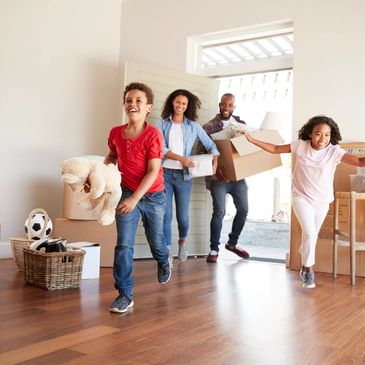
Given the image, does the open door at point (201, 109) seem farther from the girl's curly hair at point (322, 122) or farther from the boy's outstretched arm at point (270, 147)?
the girl's curly hair at point (322, 122)

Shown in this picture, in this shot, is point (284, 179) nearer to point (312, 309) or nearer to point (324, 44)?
point (324, 44)

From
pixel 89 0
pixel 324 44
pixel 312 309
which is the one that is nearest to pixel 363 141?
pixel 324 44

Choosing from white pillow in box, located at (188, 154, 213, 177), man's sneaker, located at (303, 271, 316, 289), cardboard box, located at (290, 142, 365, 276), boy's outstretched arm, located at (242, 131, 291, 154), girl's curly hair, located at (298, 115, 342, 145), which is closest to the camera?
man's sneaker, located at (303, 271, 316, 289)

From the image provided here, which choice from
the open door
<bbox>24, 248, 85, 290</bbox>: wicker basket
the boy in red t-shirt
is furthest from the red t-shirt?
the open door

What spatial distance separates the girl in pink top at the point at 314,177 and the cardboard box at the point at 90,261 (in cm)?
137

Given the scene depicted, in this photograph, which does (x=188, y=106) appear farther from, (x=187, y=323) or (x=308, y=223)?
(x=187, y=323)

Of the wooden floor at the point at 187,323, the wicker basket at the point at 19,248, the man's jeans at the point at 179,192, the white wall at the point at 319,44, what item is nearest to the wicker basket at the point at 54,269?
the wooden floor at the point at 187,323

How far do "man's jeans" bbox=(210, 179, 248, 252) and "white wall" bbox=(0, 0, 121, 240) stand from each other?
4.81ft

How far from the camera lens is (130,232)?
83.2 inches

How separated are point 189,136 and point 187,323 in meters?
1.94

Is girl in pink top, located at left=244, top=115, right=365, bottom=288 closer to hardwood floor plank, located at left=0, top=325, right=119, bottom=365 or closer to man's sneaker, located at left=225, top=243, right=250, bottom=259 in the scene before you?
→ man's sneaker, located at left=225, top=243, right=250, bottom=259

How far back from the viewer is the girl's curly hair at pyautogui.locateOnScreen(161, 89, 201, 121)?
142 inches

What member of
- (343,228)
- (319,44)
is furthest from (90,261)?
(319,44)

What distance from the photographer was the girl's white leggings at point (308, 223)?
2.98m
